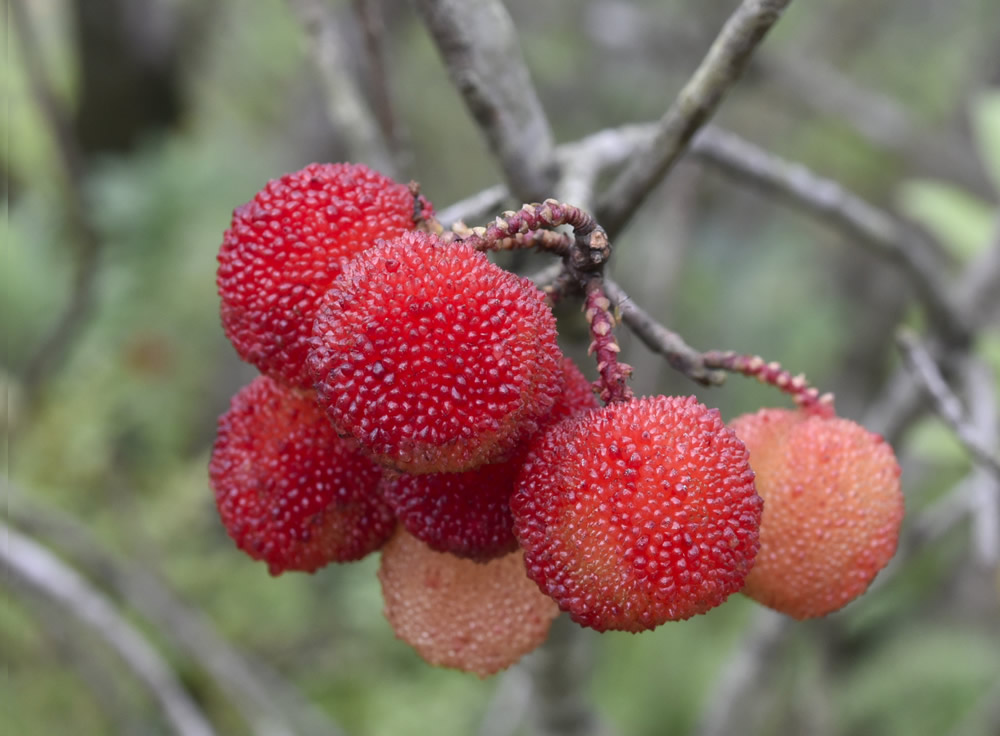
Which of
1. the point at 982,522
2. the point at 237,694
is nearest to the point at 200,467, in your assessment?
the point at 237,694

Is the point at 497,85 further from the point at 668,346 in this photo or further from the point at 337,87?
the point at 337,87

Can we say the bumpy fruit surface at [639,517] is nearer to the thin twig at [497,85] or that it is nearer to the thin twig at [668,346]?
the thin twig at [668,346]

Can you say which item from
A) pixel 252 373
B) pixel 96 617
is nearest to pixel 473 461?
pixel 96 617

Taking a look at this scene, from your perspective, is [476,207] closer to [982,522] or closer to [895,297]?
[982,522]

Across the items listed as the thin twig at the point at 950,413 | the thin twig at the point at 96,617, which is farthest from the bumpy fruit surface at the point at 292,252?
the thin twig at the point at 96,617

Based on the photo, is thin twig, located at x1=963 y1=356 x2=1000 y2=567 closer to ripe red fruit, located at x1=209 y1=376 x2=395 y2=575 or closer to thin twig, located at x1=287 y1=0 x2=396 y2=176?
ripe red fruit, located at x1=209 y1=376 x2=395 y2=575

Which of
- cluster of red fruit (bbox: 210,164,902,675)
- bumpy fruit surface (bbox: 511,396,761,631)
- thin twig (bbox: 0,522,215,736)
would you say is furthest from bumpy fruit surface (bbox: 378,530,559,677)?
thin twig (bbox: 0,522,215,736)
